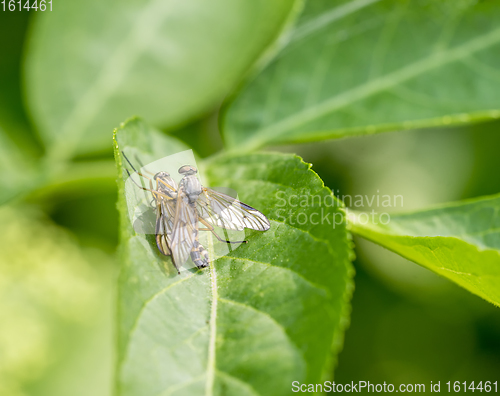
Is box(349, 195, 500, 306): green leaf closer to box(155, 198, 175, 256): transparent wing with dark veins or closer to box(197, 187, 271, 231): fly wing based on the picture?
box(197, 187, 271, 231): fly wing

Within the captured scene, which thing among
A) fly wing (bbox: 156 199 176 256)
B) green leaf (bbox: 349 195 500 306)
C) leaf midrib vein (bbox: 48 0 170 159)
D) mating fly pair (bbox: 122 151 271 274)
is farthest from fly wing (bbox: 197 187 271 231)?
leaf midrib vein (bbox: 48 0 170 159)

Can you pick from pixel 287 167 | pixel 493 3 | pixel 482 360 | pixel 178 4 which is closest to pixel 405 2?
pixel 493 3

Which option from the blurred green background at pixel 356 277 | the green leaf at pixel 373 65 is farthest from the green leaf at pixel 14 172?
the green leaf at pixel 373 65

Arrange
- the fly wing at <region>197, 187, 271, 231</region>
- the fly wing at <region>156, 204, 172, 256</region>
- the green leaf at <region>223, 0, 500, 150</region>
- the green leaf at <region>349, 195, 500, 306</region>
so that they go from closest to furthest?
the green leaf at <region>349, 195, 500, 306</region> → the fly wing at <region>156, 204, 172, 256</region> → the fly wing at <region>197, 187, 271, 231</region> → the green leaf at <region>223, 0, 500, 150</region>

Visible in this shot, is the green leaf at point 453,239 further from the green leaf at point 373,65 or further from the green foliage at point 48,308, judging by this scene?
the green foliage at point 48,308

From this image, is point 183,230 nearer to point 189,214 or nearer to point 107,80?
point 189,214

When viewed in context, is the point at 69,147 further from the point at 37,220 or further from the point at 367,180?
the point at 367,180

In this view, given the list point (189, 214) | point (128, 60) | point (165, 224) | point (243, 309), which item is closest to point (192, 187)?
point (189, 214)
